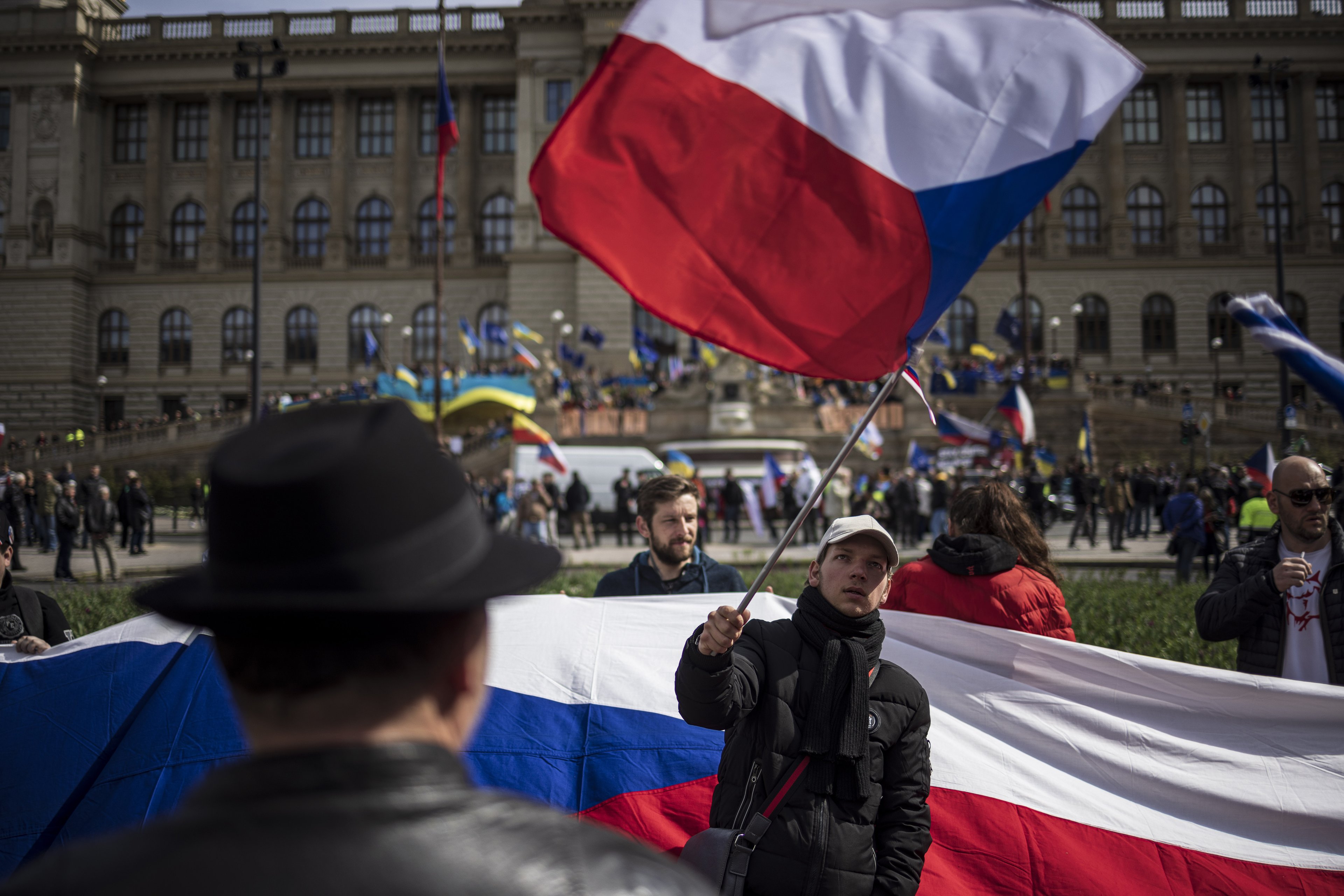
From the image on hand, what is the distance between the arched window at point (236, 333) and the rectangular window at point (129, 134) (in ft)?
36.4

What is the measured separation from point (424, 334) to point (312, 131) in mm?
14323

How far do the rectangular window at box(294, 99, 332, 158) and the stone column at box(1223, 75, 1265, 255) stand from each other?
49.8 m

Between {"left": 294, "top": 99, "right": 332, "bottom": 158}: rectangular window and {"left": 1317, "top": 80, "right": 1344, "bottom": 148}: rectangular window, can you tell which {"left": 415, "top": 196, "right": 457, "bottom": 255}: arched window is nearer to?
{"left": 294, "top": 99, "right": 332, "bottom": 158}: rectangular window

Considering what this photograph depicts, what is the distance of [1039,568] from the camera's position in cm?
430

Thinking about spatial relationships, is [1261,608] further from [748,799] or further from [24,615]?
[24,615]

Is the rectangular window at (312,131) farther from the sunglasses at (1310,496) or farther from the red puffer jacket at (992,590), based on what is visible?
the sunglasses at (1310,496)

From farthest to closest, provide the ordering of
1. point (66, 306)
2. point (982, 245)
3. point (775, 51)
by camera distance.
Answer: point (66, 306), point (775, 51), point (982, 245)

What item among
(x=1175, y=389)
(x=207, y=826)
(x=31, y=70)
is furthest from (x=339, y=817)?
(x=31, y=70)

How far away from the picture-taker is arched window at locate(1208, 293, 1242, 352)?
51.7 metres

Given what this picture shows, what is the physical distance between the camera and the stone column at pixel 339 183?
55.9m

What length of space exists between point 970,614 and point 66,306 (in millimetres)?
60748

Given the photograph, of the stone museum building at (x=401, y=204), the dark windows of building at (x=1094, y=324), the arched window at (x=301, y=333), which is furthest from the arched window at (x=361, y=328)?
the dark windows of building at (x=1094, y=324)

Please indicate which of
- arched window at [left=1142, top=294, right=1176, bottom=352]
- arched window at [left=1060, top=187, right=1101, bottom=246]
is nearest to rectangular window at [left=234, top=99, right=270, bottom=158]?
arched window at [left=1060, top=187, right=1101, bottom=246]

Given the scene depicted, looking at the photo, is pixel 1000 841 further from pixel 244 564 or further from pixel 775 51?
pixel 244 564
